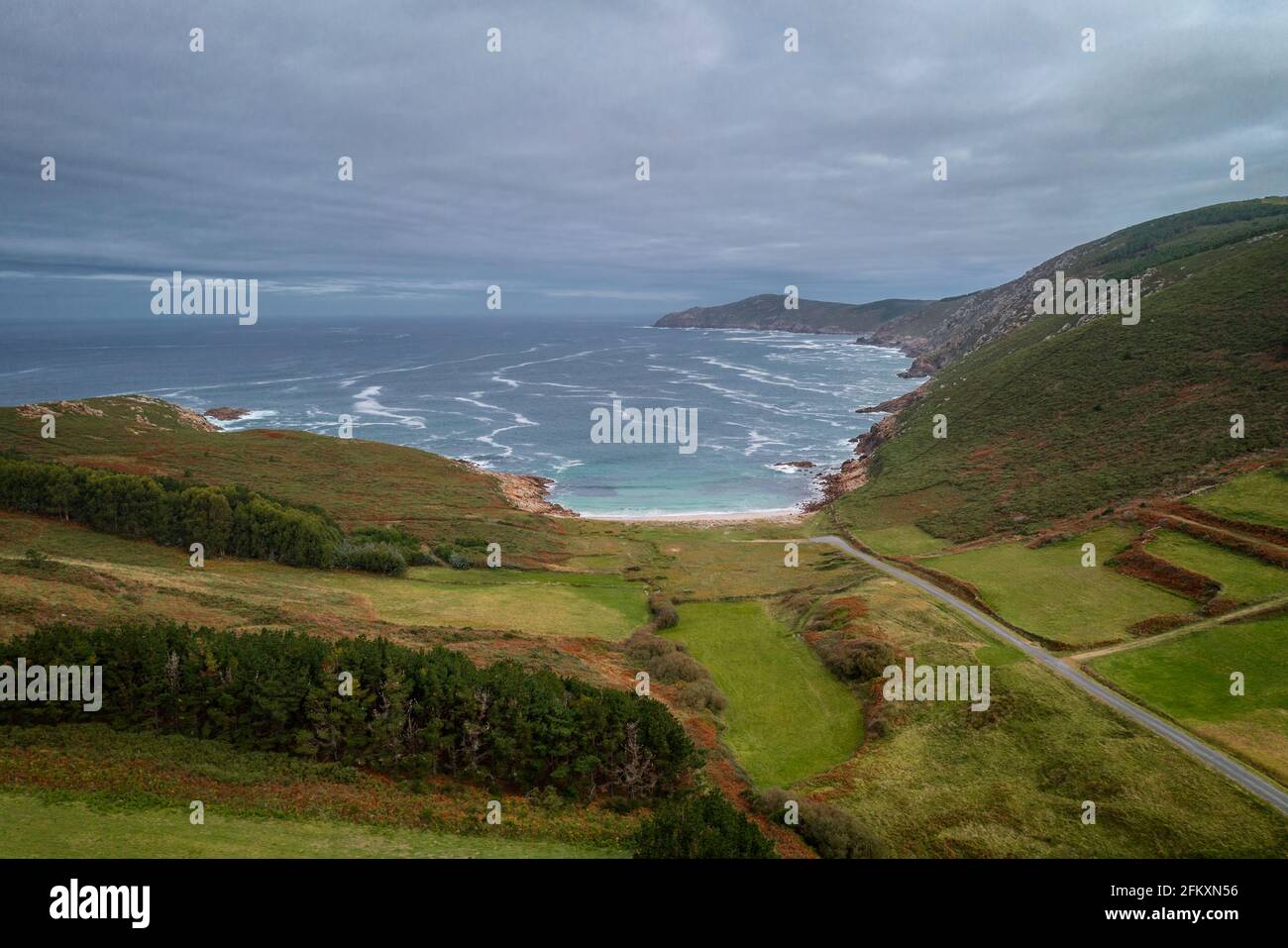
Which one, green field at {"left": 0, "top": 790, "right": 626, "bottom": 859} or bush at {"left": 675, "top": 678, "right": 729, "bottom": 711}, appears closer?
green field at {"left": 0, "top": 790, "right": 626, "bottom": 859}

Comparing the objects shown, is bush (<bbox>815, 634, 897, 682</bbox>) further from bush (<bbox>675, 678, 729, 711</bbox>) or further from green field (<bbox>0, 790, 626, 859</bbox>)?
green field (<bbox>0, 790, 626, 859</bbox>)

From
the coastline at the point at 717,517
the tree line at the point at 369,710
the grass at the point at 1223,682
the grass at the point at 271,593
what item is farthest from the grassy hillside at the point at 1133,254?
the tree line at the point at 369,710

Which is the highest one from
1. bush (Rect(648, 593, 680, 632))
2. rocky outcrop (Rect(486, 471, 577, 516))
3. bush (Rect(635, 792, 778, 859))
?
rocky outcrop (Rect(486, 471, 577, 516))

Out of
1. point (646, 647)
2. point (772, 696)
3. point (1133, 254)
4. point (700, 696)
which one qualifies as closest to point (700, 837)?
point (700, 696)

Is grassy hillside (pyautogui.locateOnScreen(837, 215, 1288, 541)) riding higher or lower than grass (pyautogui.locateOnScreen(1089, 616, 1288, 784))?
higher

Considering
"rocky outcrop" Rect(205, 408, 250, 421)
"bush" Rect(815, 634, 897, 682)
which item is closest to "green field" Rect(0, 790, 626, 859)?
"bush" Rect(815, 634, 897, 682)

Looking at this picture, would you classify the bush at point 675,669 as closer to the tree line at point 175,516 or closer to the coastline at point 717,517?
the tree line at point 175,516
